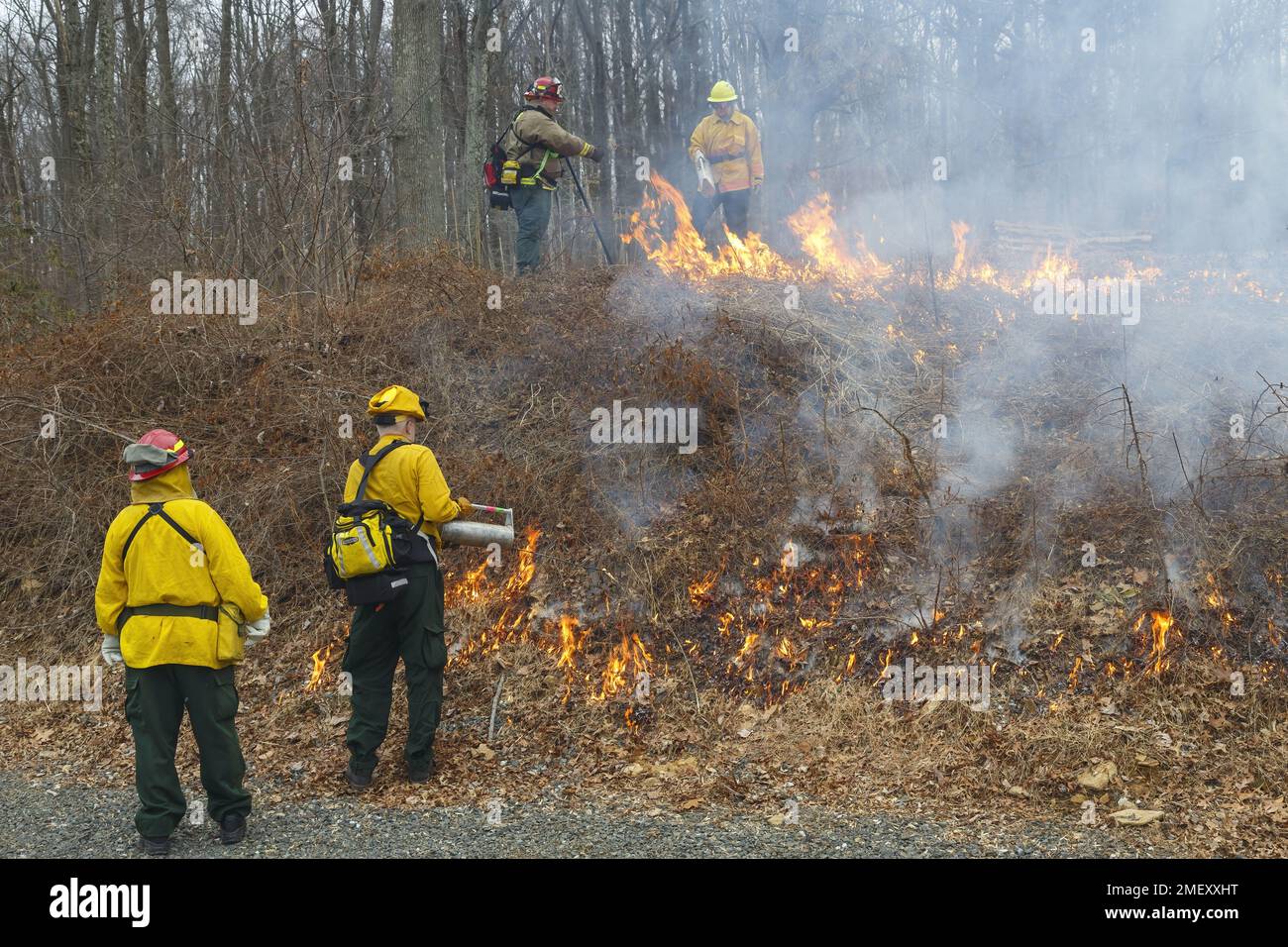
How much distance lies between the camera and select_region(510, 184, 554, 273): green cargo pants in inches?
434

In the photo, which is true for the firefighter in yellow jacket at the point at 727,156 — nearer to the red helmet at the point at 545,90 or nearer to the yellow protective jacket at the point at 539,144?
the yellow protective jacket at the point at 539,144

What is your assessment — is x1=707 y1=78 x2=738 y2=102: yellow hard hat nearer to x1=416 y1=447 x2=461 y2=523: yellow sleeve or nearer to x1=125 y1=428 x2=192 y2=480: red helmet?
x1=416 y1=447 x2=461 y2=523: yellow sleeve

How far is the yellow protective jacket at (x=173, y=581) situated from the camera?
16.5 ft

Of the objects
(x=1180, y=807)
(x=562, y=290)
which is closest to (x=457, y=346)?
(x=562, y=290)

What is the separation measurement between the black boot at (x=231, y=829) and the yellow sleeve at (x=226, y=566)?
1004 millimetres

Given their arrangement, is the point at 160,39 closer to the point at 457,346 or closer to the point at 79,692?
the point at 457,346

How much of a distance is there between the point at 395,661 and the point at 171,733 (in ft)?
4.11

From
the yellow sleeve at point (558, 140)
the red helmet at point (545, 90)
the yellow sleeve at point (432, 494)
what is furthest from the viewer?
the red helmet at point (545, 90)

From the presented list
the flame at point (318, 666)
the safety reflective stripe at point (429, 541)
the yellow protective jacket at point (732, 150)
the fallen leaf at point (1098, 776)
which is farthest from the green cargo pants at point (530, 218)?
the fallen leaf at point (1098, 776)

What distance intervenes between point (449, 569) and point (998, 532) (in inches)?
155

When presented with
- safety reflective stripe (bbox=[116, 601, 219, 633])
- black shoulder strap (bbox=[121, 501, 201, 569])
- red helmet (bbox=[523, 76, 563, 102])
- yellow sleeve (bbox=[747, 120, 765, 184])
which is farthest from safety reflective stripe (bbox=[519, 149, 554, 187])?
safety reflective stripe (bbox=[116, 601, 219, 633])

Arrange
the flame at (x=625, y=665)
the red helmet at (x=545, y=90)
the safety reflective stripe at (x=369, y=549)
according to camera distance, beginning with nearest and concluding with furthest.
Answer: the safety reflective stripe at (x=369, y=549), the flame at (x=625, y=665), the red helmet at (x=545, y=90)

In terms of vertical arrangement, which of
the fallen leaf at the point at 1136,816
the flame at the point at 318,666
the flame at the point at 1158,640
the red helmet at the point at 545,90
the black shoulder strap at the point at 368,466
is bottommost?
the fallen leaf at the point at 1136,816

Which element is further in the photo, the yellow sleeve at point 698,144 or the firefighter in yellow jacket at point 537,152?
the yellow sleeve at point 698,144
